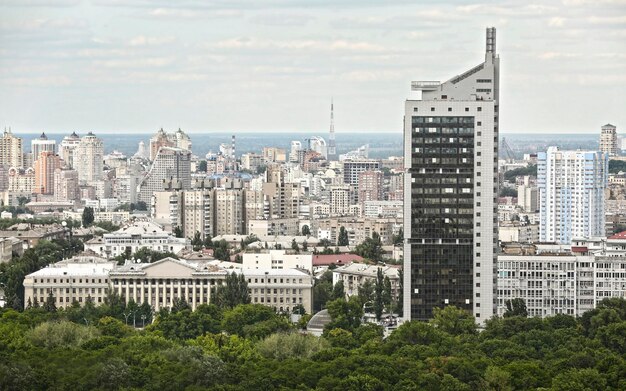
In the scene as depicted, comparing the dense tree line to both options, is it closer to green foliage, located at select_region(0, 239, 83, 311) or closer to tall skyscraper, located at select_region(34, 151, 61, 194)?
green foliage, located at select_region(0, 239, 83, 311)

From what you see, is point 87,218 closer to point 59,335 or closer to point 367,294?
point 367,294

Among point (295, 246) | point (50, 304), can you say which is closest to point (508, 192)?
point (295, 246)

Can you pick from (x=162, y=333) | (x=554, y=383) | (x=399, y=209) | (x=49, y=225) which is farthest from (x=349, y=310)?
(x=399, y=209)

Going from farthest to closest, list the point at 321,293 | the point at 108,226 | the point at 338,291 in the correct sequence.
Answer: the point at 108,226, the point at 321,293, the point at 338,291

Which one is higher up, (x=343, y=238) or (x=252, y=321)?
(x=343, y=238)

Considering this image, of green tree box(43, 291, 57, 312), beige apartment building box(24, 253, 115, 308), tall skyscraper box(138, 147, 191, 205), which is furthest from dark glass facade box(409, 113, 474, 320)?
tall skyscraper box(138, 147, 191, 205)

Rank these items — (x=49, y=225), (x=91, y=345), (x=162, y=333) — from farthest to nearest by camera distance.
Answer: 1. (x=49, y=225)
2. (x=162, y=333)
3. (x=91, y=345)

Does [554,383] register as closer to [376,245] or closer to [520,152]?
[376,245]
